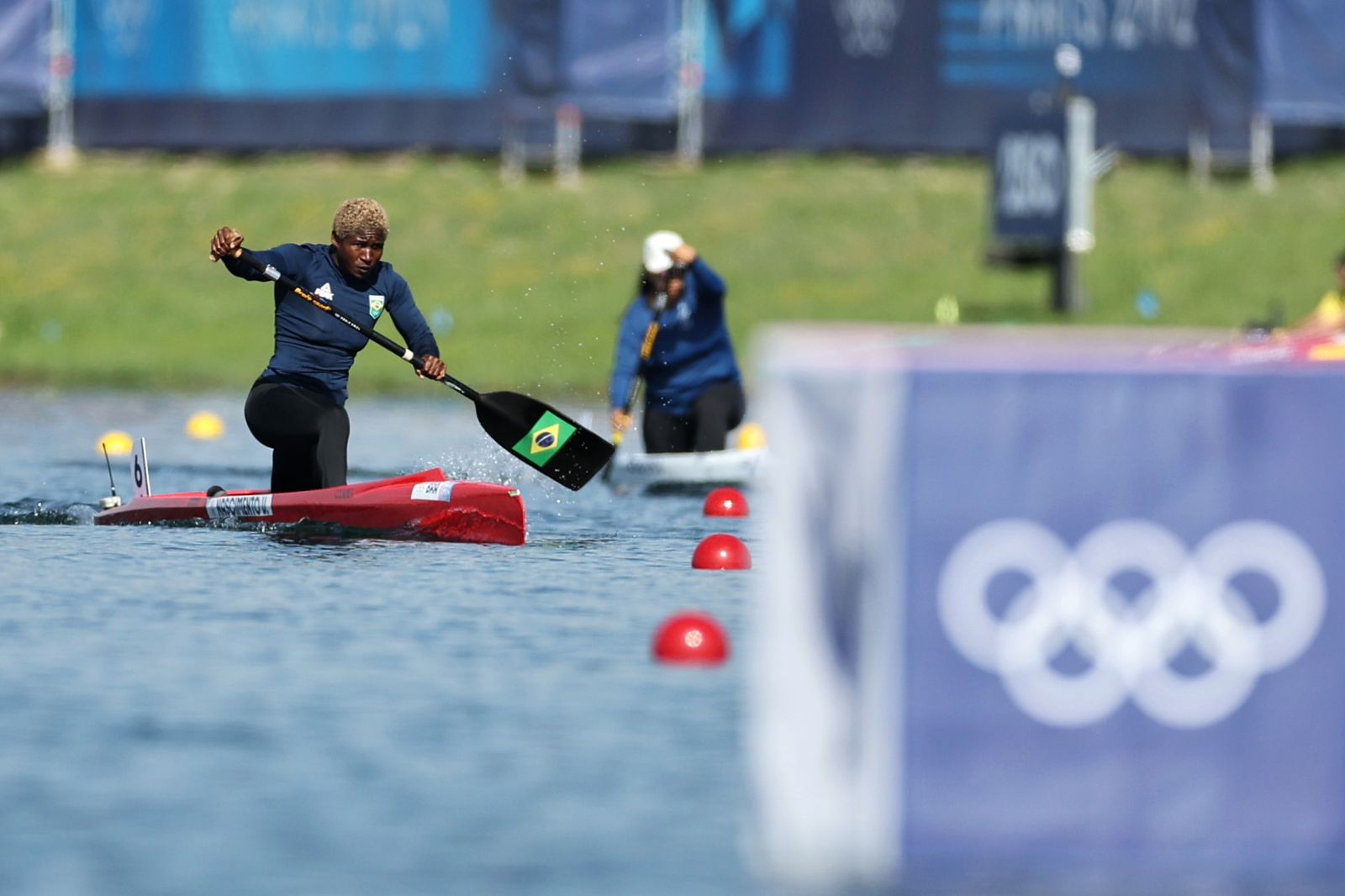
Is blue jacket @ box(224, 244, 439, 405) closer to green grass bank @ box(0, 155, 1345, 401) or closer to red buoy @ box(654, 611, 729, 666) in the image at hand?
red buoy @ box(654, 611, 729, 666)

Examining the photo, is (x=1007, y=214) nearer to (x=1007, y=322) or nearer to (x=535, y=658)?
(x=1007, y=322)

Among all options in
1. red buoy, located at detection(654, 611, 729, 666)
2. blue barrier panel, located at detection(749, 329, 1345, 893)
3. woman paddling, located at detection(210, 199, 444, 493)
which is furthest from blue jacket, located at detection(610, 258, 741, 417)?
blue barrier panel, located at detection(749, 329, 1345, 893)

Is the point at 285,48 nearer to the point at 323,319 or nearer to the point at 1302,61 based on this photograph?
the point at 1302,61

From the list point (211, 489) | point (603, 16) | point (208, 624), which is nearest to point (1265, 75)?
point (603, 16)

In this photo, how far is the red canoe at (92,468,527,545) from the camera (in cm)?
1373

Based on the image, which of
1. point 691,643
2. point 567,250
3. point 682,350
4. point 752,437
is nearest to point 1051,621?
point 691,643

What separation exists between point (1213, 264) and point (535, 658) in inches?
739

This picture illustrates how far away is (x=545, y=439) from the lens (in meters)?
15.1

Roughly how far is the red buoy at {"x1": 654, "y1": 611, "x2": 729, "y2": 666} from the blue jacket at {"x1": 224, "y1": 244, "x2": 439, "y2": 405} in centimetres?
426

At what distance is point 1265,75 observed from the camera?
27.6 metres

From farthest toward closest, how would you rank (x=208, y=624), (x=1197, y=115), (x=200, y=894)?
(x=1197, y=115)
(x=208, y=624)
(x=200, y=894)

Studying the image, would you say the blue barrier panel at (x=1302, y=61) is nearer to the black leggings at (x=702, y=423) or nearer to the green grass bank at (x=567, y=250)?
the green grass bank at (x=567, y=250)

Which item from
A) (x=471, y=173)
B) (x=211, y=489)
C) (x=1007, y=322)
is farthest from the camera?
(x=471, y=173)

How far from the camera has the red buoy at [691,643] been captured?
32.1 feet
